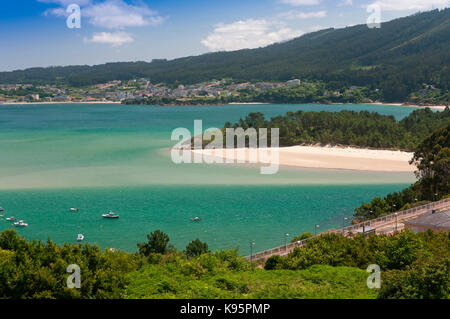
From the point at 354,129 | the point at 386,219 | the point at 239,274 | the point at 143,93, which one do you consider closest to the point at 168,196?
the point at 386,219

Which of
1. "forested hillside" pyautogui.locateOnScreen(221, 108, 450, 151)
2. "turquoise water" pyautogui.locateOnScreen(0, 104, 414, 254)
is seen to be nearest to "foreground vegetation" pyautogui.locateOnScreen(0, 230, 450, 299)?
"turquoise water" pyautogui.locateOnScreen(0, 104, 414, 254)

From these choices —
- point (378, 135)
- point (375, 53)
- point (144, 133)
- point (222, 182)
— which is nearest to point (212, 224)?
point (222, 182)

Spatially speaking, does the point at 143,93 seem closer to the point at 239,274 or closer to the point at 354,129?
the point at 354,129

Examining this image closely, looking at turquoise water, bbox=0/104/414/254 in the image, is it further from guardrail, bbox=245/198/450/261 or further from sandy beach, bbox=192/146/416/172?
guardrail, bbox=245/198/450/261

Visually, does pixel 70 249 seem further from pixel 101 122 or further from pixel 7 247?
pixel 101 122

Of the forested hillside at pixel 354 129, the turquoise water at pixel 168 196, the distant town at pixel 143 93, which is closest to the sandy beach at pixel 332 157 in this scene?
Answer: the forested hillside at pixel 354 129

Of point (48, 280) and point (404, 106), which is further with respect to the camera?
point (404, 106)

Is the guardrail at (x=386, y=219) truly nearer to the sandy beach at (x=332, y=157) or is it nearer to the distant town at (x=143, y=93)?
the sandy beach at (x=332, y=157)
